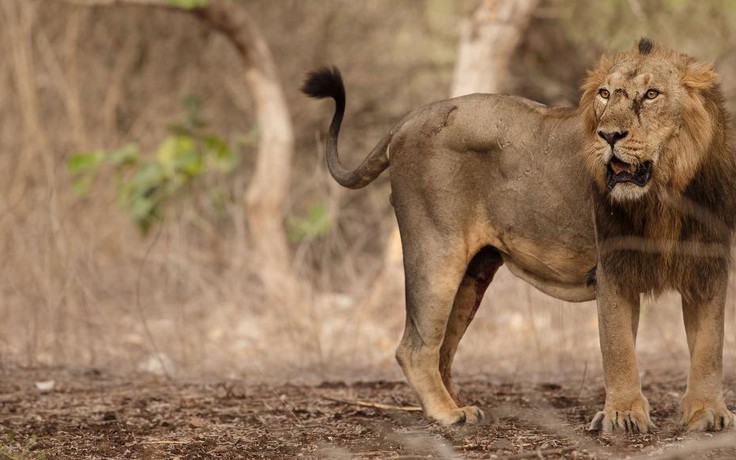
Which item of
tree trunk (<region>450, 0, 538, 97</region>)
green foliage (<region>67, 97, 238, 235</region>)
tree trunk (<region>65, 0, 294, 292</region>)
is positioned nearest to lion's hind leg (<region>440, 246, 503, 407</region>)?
tree trunk (<region>450, 0, 538, 97</region>)

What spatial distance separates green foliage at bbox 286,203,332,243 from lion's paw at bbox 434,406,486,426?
4.21m

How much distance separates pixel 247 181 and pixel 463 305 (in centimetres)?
679

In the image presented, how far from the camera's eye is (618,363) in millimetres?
3869

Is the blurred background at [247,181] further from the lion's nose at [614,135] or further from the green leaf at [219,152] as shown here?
the lion's nose at [614,135]

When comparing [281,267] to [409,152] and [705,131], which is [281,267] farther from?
[705,131]

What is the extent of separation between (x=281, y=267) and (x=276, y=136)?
1089 millimetres

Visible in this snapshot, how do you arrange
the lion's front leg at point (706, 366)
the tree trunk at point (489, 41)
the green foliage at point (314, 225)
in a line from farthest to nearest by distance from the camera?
the green foliage at point (314, 225) → the tree trunk at point (489, 41) → the lion's front leg at point (706, 366)

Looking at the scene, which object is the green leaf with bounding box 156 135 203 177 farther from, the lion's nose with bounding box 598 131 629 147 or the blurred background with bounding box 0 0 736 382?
the lion's nose with bounding box 598 131 629 147

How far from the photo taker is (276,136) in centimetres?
916

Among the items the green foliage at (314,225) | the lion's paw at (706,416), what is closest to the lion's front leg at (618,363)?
the lion's paw at (706,416)

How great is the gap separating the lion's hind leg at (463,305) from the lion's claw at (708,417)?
98cm

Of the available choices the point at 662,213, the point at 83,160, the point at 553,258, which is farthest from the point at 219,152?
the point at 662,213

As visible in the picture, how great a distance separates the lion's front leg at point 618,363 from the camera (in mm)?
3854

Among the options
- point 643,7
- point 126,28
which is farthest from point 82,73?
point 643,7
